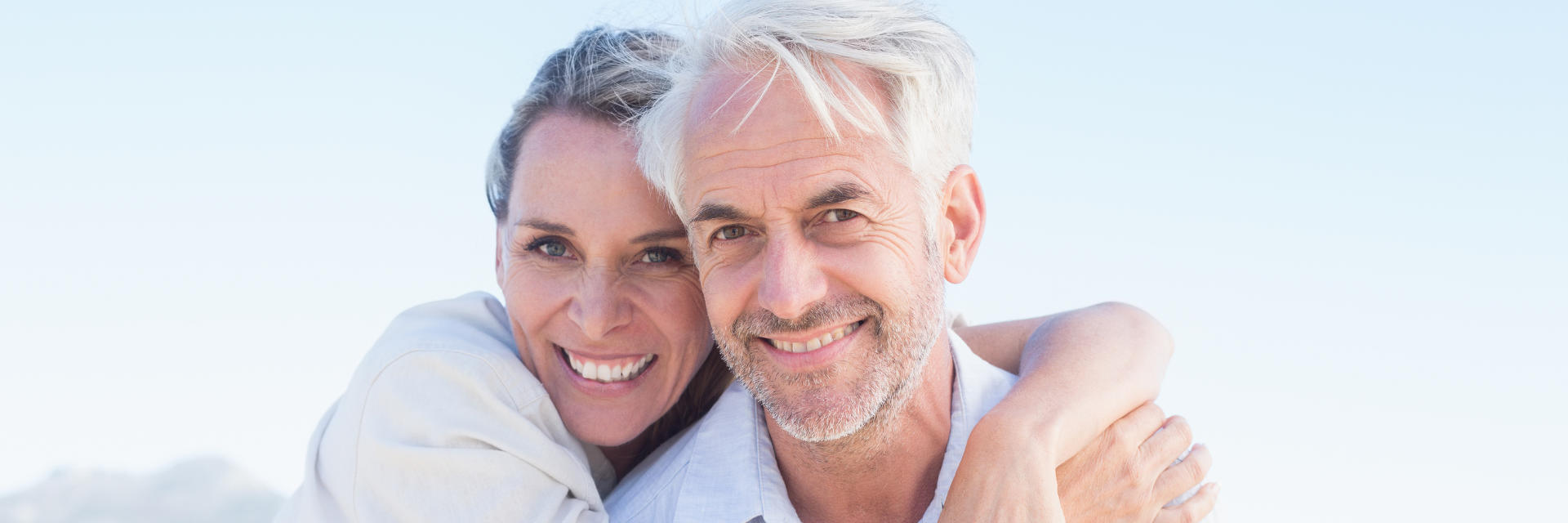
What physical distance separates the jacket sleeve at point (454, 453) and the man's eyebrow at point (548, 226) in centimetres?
35

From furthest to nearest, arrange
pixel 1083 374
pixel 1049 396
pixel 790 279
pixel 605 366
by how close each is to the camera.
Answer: pixel 605 366, pixel 1083 374, pixel 1049 396, pixel 790 279

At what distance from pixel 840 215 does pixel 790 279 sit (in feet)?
0.66

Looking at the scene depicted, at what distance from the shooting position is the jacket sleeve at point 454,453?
2.82m

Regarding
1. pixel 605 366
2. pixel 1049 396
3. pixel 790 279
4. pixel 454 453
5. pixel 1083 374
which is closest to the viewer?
pixel 790 279

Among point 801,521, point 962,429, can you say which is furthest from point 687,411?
point 962,429

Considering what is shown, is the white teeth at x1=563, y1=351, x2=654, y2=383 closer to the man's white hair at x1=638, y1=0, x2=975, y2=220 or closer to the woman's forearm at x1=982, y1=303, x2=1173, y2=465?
the man's white hair at x1=638, y1=0, x2=975, y2=220

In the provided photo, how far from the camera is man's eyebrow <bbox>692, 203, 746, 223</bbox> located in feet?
9.16

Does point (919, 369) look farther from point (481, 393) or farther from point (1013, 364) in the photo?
point (481, 393)

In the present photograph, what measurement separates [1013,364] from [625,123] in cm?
132

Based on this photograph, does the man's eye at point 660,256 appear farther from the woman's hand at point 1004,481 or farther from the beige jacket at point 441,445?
the woman's hand at point 1004,481

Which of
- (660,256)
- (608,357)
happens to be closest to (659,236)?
(660,256)

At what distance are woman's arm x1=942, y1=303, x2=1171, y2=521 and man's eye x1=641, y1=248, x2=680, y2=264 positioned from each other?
878mm

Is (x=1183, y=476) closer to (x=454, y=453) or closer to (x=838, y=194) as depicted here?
(x=838, y=194)

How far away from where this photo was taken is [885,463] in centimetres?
309
